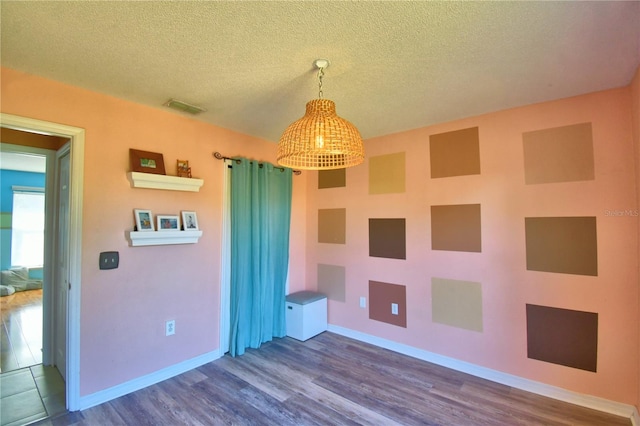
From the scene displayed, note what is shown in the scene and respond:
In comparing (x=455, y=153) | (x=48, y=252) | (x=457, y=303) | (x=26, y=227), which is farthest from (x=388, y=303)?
(x=26, y=227)

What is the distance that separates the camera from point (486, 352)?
8.26ft

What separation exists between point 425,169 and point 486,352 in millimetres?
1784

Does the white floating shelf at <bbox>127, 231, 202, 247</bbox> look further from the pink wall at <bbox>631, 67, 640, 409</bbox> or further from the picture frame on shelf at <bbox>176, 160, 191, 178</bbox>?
the pink wall at <bbox>631, 67, 640, 409</bbox>

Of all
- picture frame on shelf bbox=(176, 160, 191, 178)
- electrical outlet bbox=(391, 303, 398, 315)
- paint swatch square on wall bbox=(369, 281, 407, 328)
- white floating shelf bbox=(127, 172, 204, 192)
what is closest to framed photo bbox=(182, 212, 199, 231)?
white floating shelf bbox=(127, 172, 204, 192)

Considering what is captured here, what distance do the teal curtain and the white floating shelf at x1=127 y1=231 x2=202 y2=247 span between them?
443 mm

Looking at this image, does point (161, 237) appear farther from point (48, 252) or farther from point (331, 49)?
point (331, 49)

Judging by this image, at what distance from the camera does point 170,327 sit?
8.35 feet

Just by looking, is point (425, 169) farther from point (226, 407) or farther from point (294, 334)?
point (226, 407)

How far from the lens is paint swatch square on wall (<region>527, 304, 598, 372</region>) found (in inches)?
83.2

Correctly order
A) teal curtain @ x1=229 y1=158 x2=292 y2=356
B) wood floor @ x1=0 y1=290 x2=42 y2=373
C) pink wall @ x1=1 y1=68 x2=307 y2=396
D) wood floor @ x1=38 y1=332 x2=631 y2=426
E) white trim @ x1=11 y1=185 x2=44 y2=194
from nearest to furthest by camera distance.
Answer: wood floor @ x1=38 y1=332 x2=631 y2=426 < pink wall @ x1=1 y1=68 x2=307 y2=396 < wood floor @ x1=0 y1=290 x2=42 y2=373 < teal curtain @ x1=229 y1=158 x2=292 y2=356 < white trim @ x1=11 y1=185 x2=44 y2=194

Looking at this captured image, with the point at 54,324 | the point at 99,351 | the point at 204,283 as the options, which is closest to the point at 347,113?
the point at 204,283

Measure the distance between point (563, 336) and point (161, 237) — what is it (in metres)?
3.35

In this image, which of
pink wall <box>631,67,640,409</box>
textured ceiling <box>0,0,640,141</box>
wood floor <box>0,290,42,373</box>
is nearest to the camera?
textured ceiling <box>0,0,640,141</box>

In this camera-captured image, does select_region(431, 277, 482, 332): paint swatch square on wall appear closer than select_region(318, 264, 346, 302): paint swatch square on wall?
Yes
